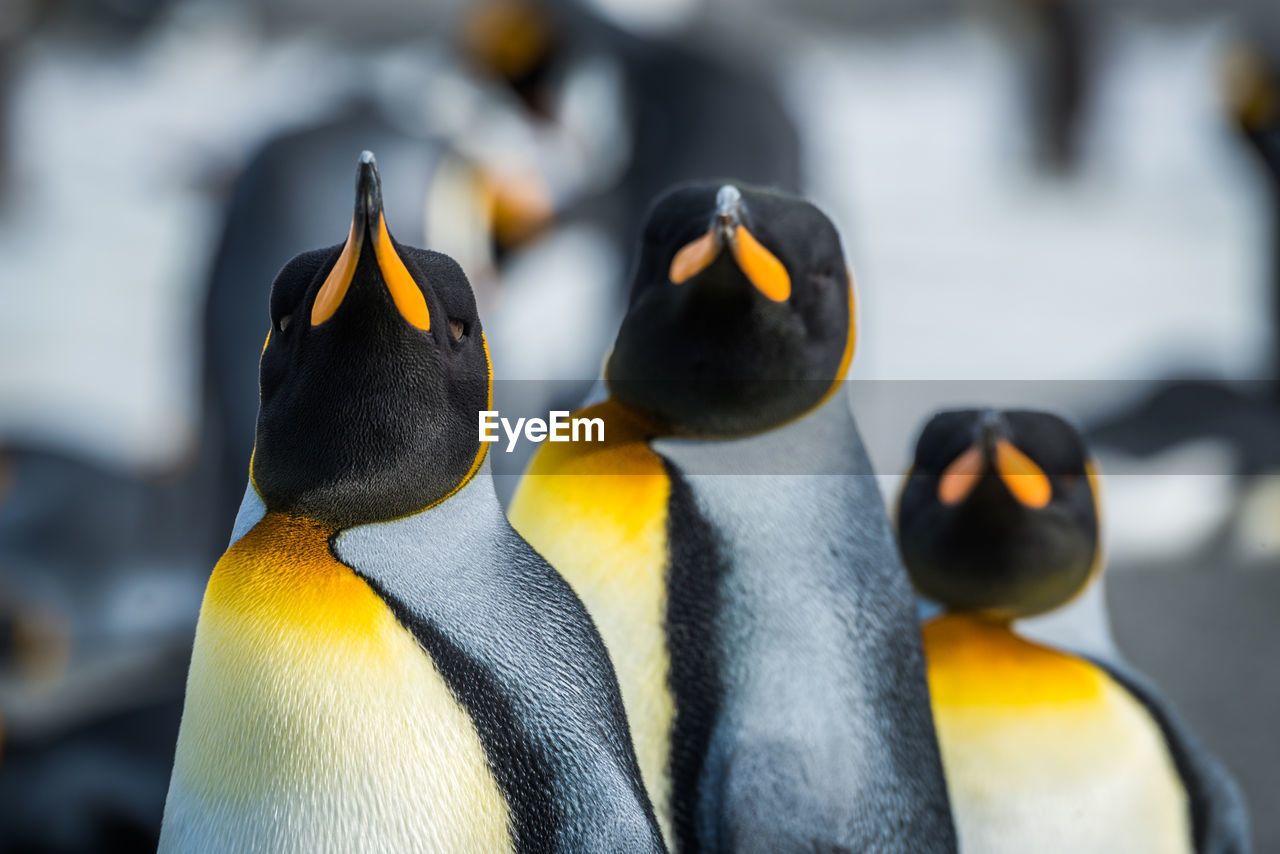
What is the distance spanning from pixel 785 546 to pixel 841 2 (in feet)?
18.0

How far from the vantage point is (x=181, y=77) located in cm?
543

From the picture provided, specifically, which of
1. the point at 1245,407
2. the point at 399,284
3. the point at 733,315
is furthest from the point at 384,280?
the point at 1245,407

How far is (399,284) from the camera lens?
534mm

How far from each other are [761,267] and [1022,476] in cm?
29

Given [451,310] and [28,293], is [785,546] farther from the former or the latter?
[28,293]

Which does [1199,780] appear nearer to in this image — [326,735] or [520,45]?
[326,735]

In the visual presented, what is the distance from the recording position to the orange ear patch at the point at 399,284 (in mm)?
524

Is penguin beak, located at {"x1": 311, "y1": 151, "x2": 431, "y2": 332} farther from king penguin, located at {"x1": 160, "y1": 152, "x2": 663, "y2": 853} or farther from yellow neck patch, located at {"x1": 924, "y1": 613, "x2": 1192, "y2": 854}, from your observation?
yellow neck patch, located at {"x1": 924, "y1": 613, "x2": 1192, "y2": 854}

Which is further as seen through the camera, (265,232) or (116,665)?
(116,665)

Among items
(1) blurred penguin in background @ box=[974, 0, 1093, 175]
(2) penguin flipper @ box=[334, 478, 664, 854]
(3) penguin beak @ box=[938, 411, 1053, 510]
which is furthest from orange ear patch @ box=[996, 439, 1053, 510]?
(1) blurred penguin in background @ box=[974, 0, 1093, 175]

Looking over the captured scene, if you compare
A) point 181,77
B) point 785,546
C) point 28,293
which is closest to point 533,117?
point 785,546

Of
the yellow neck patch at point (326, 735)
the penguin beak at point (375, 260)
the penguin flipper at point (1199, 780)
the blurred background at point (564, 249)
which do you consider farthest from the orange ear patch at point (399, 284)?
the penguin flipper at point (1199, 780)

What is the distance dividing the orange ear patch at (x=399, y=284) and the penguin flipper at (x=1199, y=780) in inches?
24.0

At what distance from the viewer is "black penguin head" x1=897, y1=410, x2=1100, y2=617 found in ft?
2.89
